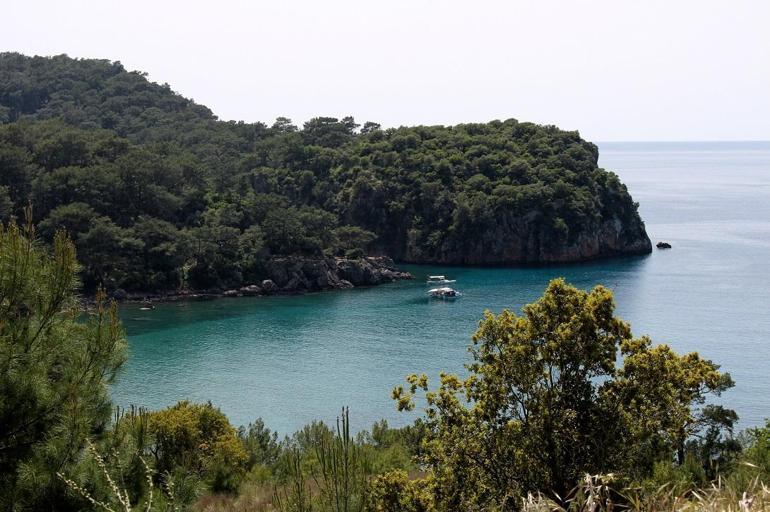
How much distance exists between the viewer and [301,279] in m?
60.8

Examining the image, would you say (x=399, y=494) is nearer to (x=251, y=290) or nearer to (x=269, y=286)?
(x=251, y=290)

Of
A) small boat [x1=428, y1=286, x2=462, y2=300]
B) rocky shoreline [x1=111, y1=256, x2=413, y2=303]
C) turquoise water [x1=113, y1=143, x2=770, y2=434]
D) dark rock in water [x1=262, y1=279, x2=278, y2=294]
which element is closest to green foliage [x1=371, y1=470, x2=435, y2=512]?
turquoise water [x1=113, y1=143, x2=770, y2=434]

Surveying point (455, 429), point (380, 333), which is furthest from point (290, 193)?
point (455, 429)

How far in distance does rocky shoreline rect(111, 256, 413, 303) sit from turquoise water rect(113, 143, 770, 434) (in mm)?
1773

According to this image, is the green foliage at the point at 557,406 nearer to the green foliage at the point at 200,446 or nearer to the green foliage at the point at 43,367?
the green foliage at the point at 43,367

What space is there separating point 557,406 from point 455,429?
1730 millimetres

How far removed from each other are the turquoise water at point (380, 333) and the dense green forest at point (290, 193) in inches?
180

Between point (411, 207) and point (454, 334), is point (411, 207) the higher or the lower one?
the higher one

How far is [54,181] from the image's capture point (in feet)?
195

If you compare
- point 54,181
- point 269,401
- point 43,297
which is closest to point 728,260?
point 269,401

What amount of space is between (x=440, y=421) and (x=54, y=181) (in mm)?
54541

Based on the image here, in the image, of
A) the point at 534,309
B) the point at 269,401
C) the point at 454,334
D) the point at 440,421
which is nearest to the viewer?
the point at 534,309

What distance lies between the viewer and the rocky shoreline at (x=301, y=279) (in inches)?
2210

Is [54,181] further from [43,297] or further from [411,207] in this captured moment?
[43,297]
